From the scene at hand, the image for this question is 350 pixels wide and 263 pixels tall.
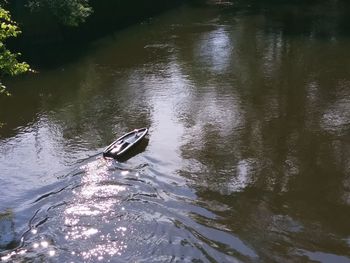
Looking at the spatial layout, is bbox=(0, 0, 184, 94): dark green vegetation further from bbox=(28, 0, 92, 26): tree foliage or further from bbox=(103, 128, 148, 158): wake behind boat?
bbox=(103, 128, 148, 158): wake behind boat

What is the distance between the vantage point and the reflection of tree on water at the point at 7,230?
1261 centimetres

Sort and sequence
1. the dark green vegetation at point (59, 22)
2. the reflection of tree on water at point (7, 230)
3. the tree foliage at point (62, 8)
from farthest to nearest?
1. the dark green vegetation at point (59, 22)
2. the tree foliage at point (62, 8)
3. the reflection of tree on water at point (7, 230)

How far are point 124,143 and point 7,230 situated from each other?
219 inches

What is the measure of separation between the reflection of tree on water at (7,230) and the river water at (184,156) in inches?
2.1

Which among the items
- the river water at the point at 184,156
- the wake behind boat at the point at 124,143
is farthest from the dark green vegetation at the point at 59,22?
the wake behind boat at the point at 124,143

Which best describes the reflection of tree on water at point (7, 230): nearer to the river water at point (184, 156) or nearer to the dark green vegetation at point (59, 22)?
the river water at point (184, 156)

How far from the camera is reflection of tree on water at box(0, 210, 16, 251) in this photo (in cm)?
→ 1261

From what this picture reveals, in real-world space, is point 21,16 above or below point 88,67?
above

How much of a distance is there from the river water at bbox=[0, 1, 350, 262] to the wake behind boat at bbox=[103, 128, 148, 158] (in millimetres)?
418

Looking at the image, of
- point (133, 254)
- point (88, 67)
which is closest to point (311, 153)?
point (133, 254)

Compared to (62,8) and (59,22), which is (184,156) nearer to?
(62,8)

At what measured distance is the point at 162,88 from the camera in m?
24.3

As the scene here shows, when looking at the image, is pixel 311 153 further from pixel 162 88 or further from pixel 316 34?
pixel 316 34

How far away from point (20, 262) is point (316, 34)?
26.8 metres
